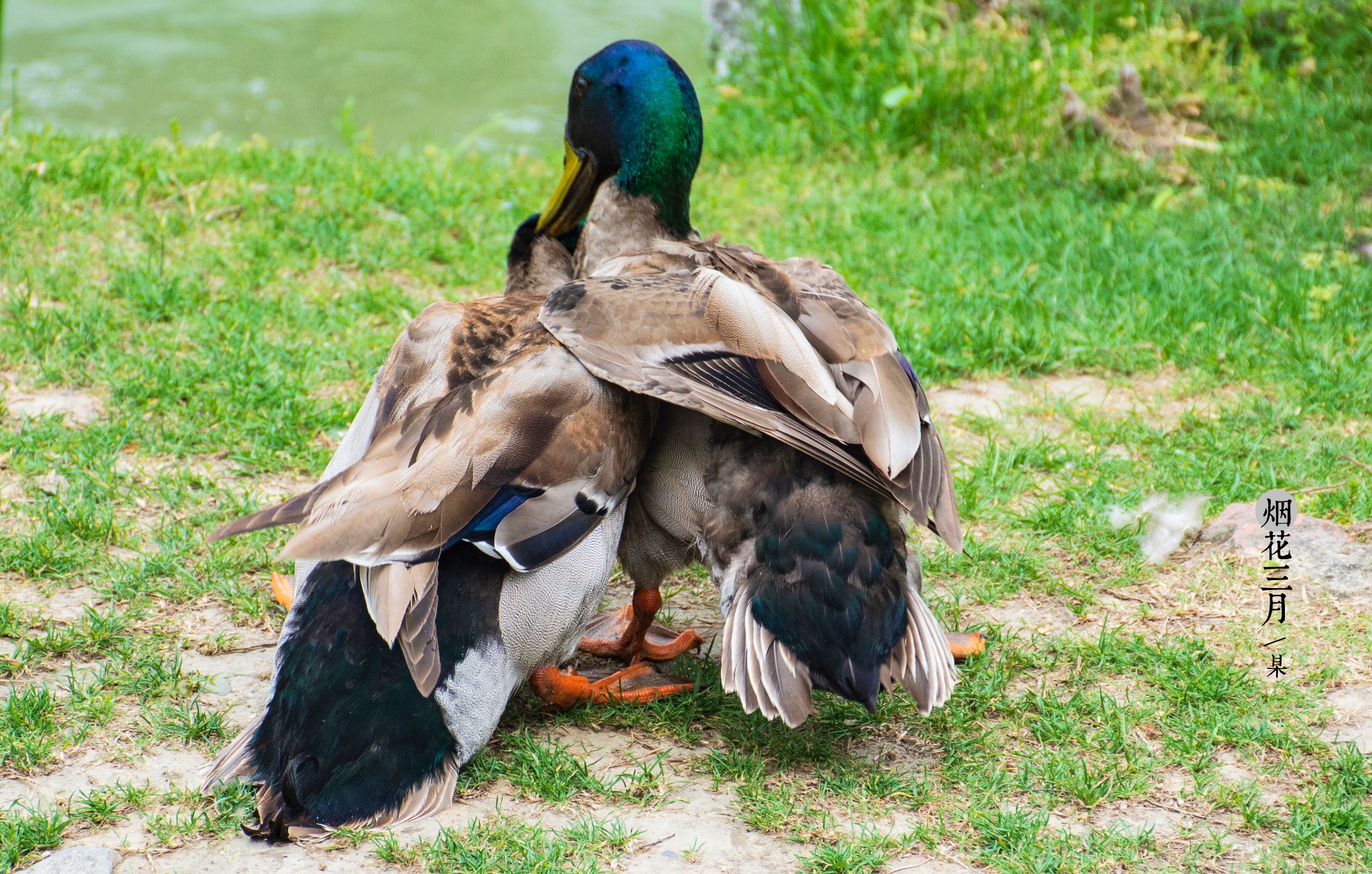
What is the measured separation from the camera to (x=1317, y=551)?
3.87m

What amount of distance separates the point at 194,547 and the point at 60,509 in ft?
1.38

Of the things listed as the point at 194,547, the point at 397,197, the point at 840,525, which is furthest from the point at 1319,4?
the point at 194,547

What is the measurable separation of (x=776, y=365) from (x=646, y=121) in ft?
4.71

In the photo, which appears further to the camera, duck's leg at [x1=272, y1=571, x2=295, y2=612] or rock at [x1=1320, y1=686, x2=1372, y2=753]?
duck's leg at [x1=272, y1=571, x2=295, y2=612]

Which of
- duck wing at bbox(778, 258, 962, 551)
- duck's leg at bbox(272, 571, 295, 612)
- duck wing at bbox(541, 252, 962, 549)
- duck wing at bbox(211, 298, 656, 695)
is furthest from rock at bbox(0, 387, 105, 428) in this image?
duck wing at bbox(778, 258, 962, 551)

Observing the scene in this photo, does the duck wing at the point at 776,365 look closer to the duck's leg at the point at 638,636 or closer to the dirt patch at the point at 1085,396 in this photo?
the duck's leg at the point at 638,636

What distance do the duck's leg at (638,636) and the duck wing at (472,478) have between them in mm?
504

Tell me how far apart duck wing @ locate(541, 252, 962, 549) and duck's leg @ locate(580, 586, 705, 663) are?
744 mm

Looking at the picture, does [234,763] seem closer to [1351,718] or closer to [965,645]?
[965,645]

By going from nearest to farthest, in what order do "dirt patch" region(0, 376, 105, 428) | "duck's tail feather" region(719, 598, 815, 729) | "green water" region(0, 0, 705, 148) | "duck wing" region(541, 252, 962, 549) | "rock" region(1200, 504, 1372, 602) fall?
"duck's tail feather" region(719, 598, 815, 729)
"duck wing" region(541, 252, 962, 549)
"rock" region(1200, 504, 1372, 602)
"dirt patch" region(0, 376, 105, 428)
"green water" region(0, 0, 705, 148)

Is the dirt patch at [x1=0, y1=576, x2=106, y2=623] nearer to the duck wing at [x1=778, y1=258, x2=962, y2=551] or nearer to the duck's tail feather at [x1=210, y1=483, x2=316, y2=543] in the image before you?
the duck's tail feather at [x1=210, y1=483, x2=316, y2=543]

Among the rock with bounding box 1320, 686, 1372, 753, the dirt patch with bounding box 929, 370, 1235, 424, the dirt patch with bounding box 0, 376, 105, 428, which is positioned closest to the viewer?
the rock with bounding box 1320, 686, 1372, 753

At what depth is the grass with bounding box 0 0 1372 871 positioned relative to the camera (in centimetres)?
298

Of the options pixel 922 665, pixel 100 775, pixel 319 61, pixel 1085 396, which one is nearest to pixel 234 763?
pixel 100 775
